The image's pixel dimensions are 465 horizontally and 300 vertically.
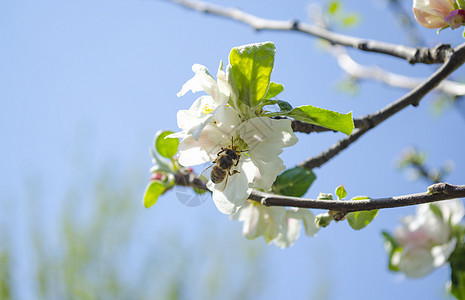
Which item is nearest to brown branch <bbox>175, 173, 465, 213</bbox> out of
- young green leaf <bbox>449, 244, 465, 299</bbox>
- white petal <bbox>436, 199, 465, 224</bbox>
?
young green leaf <bbox>449, 244, 465, 299</bbox>

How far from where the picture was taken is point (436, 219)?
109 centimetres

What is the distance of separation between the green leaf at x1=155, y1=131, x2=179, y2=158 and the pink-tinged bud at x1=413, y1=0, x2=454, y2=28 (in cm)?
54

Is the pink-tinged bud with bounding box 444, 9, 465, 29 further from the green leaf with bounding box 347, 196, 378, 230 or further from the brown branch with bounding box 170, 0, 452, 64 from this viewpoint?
the green leaf with bounding box 347, 196, 378, 230

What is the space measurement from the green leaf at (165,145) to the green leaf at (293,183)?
10.4 inches

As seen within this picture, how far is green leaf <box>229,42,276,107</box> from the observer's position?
1.92ft

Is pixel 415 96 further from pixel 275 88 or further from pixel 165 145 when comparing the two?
pixel 165 145

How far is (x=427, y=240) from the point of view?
108cm

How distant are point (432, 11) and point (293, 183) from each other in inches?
15.7

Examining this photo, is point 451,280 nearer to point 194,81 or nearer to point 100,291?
point 194,81

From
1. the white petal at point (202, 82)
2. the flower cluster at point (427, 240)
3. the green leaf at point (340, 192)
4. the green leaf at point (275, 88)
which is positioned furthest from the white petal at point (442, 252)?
the white petal at point (202, 82)

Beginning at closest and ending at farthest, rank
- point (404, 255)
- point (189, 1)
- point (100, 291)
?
point (404, 255) → point (189, 1) → point (100, 291)

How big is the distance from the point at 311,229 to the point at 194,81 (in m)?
0.41

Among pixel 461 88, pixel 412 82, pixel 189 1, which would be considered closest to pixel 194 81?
pixel 461 88

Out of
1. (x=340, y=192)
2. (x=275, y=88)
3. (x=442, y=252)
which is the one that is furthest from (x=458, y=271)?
(x=275, y=88)
